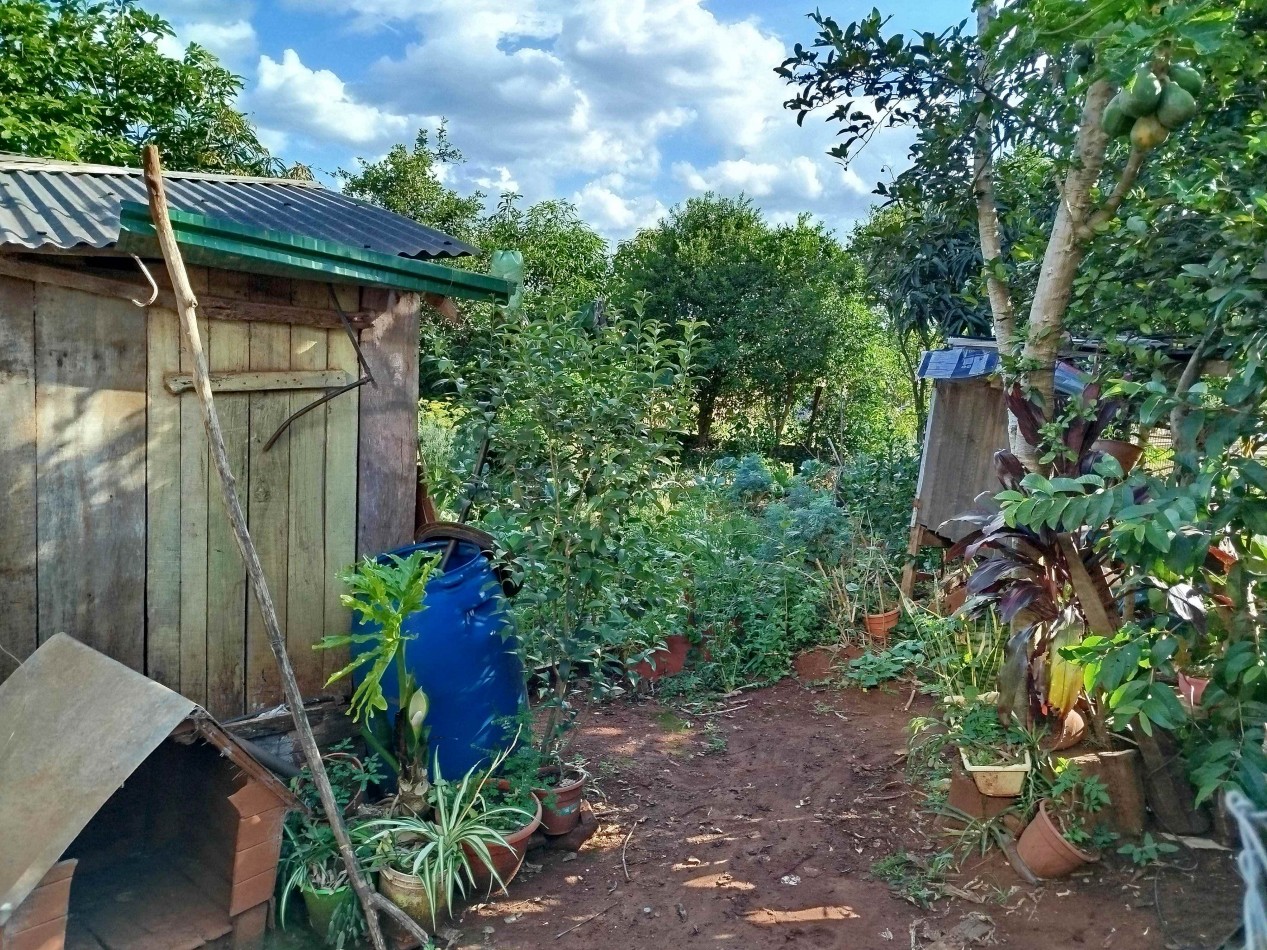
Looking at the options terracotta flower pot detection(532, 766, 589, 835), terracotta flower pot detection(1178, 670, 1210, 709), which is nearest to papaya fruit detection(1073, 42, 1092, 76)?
terracotta flower pot detection(1178, 670, 1210, 709)

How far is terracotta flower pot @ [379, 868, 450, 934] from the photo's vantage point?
3.02 metres

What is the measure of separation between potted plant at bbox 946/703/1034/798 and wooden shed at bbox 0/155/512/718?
2.53 metres

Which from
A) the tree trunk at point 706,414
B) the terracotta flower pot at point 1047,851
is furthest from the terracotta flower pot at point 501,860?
the tree trunk at point 706,414

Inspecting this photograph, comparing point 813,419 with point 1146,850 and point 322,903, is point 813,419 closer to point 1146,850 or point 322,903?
point 1146,850

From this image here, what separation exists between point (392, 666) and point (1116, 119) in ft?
9.85

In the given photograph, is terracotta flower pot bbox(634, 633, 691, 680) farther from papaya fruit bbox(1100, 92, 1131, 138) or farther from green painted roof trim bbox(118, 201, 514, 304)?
papaya fruit bbox(1100, 92, 1131, 138)

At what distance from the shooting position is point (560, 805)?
3.63 metres

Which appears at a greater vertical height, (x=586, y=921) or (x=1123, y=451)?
(x=1123, y=451)

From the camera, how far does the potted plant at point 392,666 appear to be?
2.99m

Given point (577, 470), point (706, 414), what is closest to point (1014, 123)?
point (577, 470)

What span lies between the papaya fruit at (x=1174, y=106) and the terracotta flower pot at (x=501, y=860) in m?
3.01

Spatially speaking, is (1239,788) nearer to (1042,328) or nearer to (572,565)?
(1042,328)

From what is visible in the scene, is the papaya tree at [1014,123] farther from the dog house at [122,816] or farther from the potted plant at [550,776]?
the dog house at [122,816]

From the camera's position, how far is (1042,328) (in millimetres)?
3275
